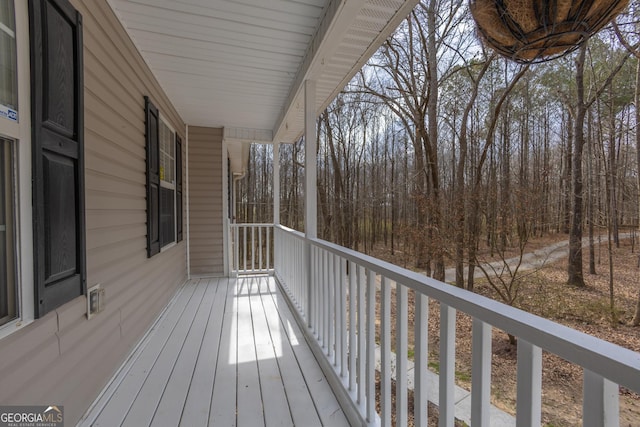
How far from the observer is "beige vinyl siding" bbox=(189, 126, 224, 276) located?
5000 millimetres

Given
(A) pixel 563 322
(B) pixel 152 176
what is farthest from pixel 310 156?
(A) pixel 563 322

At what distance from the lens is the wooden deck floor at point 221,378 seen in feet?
5.72

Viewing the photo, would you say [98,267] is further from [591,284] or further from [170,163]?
[591,284]

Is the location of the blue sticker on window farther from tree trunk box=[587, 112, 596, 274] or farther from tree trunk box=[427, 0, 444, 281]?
tree trunk box=[587, 112, 596, 274]

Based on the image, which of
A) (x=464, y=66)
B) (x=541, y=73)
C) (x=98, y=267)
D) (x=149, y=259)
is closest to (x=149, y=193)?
(x=149, y=259)

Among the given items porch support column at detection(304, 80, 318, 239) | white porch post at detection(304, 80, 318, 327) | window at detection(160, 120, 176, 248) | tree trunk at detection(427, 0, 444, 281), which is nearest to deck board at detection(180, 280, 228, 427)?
white porch post at detection(304, 80, 318, 327)

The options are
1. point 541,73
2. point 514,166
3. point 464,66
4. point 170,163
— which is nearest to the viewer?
point 170,163

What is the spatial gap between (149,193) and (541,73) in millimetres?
7446

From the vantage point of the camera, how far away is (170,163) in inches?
161

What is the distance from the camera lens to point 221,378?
2123 mm

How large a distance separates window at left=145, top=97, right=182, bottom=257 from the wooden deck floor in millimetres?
979

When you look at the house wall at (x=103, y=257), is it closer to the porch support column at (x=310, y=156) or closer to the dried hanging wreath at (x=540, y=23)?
the porch support column at (x=310, y=156)

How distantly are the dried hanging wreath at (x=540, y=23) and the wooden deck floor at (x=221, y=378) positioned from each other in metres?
2.09

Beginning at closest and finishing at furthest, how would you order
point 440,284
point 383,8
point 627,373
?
point 627,373
point 440,284
point 383,8
